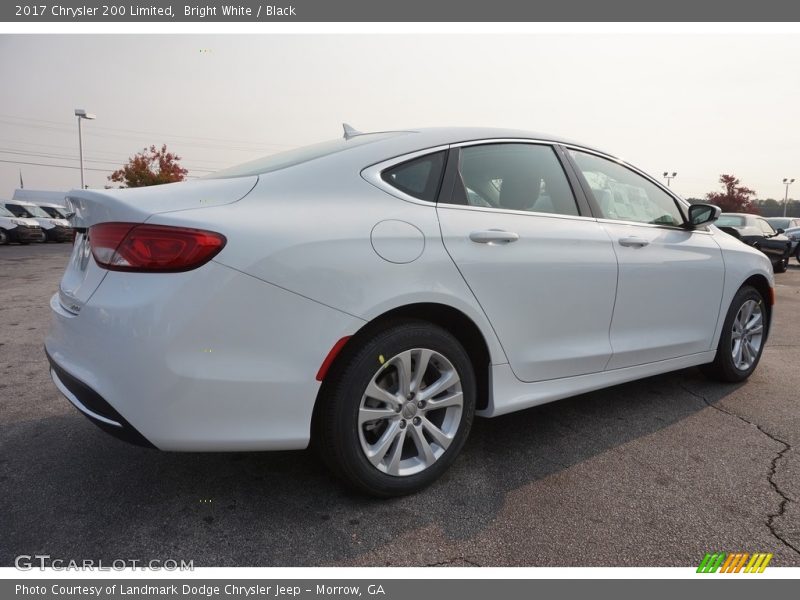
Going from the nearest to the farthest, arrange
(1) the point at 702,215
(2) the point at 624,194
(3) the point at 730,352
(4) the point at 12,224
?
(2) the point at 624,194, (1) the point at 702,215, (3) the point at 730,352, (4) the point at 12,224

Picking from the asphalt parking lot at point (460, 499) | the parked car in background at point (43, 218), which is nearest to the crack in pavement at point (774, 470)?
the asphalt parking lot at point (460, 499)

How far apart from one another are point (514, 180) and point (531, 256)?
1.50ft

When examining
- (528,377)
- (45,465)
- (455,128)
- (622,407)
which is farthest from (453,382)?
(45,465)

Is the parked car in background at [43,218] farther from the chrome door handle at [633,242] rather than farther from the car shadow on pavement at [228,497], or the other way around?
the chrome door handle at [633,242]

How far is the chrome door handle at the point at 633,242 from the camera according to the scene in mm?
3029

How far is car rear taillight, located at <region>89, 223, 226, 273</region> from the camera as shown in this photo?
184 centimetres

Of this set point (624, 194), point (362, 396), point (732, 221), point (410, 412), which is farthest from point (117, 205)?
point (732, 221)

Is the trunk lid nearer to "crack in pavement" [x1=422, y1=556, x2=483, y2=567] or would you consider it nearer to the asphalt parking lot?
the asphalt parking lot

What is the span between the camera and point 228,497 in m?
2.32

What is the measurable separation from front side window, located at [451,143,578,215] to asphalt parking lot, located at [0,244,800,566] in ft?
4.14

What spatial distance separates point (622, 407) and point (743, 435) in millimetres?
670

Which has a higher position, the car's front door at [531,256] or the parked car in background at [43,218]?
the car's front door at [531,256]

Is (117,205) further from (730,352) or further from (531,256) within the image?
(730,352)

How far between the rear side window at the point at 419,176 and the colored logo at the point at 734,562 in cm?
172
